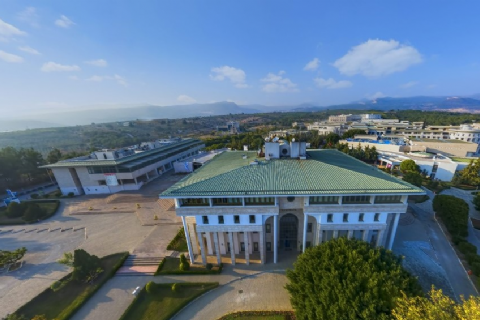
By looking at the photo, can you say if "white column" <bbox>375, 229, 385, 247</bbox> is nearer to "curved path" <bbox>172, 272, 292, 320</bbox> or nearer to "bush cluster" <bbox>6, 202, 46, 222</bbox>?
"curved path" <bbox>172, 272, 292, 320</bbox>

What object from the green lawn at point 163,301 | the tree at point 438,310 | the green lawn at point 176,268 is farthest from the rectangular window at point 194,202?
the tree at point 438,310

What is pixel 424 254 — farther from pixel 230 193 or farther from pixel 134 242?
pixel 134 242

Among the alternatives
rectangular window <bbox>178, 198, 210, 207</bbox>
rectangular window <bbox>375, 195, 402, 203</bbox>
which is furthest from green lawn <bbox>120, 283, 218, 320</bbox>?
rectangular window <bbox>375, 195, 402, 203</bbox>

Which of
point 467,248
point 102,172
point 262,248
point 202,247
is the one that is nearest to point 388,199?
point 467,248

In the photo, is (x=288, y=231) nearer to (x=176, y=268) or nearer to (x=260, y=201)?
(x=260, y=201)

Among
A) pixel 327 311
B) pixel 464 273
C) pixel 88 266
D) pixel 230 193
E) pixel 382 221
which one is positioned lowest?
pixel 464 273

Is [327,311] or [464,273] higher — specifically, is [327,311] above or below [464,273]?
above

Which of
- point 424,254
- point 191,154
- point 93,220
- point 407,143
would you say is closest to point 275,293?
point 424,254
